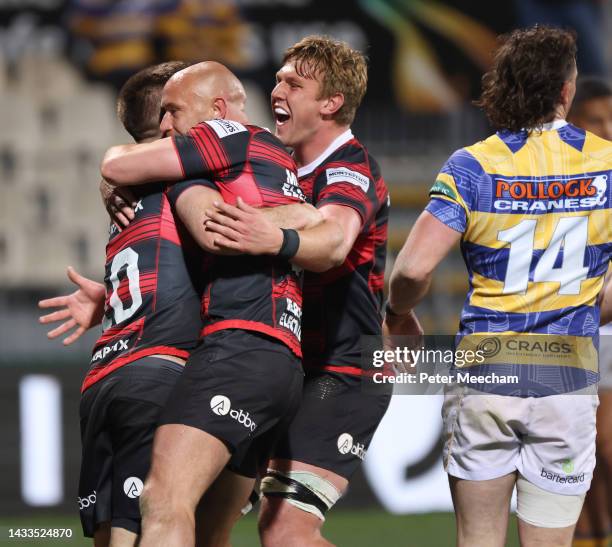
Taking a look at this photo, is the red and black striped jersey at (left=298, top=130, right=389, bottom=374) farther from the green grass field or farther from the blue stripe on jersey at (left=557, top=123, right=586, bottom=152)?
the green grass field

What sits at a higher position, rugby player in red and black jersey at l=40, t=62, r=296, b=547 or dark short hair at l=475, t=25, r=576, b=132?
dark short hair at l=475, t=25, r=576, b=132

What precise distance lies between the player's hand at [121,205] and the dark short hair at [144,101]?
0.32 meters

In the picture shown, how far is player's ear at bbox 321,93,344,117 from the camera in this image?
171 inches

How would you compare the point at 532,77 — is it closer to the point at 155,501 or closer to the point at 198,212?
the point at 198,212

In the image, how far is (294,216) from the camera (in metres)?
3.56

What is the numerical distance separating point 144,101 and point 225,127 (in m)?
0.57

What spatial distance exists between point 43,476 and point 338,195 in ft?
14.2

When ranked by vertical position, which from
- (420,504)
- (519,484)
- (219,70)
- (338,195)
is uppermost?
(219,70)

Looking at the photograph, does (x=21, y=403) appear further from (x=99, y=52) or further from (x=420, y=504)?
(x=99, y=52)

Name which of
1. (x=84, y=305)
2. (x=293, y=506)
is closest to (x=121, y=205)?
(x=84, y=305)

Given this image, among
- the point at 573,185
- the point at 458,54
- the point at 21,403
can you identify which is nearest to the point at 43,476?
the point at 21,403

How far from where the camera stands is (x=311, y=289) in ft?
13.7

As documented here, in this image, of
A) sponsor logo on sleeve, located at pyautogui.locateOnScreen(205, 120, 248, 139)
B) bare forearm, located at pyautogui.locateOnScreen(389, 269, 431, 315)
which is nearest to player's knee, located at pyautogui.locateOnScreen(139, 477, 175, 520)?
bare forearm, located at pyautogui.locateOnScreen(389, 269, 431, 315)

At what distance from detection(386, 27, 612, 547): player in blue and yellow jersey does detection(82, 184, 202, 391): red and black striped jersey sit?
0.73 m
